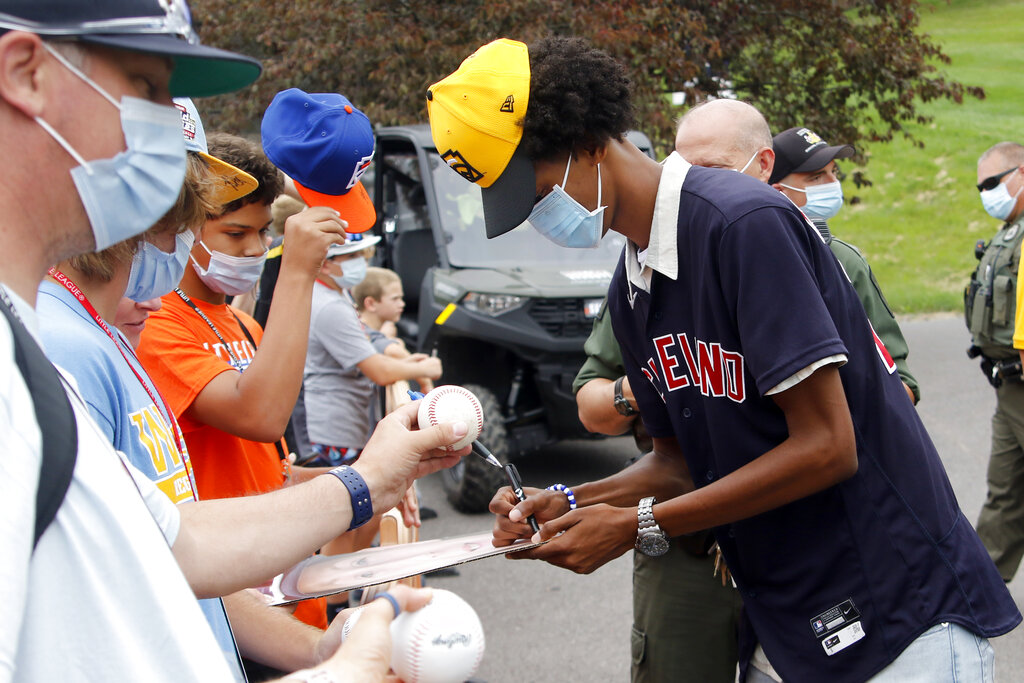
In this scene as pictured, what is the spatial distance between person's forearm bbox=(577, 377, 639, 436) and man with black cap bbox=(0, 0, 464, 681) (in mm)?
1962

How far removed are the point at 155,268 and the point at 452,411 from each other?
81cm

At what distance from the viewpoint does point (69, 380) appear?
122 centimetres

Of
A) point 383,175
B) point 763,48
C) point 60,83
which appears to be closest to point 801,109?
point 763,48

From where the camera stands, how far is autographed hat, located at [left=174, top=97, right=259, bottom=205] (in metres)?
2.37

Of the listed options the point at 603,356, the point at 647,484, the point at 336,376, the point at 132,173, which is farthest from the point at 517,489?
the point at 336,376

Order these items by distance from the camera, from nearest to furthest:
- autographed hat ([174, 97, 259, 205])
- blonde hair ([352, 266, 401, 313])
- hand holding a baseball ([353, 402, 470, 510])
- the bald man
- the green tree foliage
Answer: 1. hand holding a baseball ([353, 402, 470, 510])
2. autographed hat ([174, 97, 259, 205])
3. the bald man
4. blonde hair ([352, 266, 401, 313])
5. the green tree foliage

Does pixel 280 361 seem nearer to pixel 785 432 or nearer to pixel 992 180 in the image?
pixel 785 432

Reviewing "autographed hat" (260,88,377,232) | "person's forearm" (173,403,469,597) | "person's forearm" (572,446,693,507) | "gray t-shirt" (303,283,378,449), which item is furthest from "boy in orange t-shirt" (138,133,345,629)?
"gray t-shirt" (303,283,378,449)

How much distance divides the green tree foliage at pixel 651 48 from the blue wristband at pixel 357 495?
27.7 ft

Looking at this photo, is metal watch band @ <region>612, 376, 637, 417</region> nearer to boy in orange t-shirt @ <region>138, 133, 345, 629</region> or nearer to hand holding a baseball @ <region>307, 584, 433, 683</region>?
boy in orange t-shirt @ <region>138, 133, 345, 629</region>

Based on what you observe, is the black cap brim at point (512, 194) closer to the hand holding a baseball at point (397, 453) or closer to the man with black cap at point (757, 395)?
the man with black cap at point (757, 395)

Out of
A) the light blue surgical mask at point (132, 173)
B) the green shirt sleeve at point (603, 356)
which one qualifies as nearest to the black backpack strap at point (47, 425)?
the light blue surgical mask at point (132, 173)

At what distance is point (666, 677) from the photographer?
116 inches

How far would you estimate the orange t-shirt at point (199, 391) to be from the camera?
2611 millimetres
